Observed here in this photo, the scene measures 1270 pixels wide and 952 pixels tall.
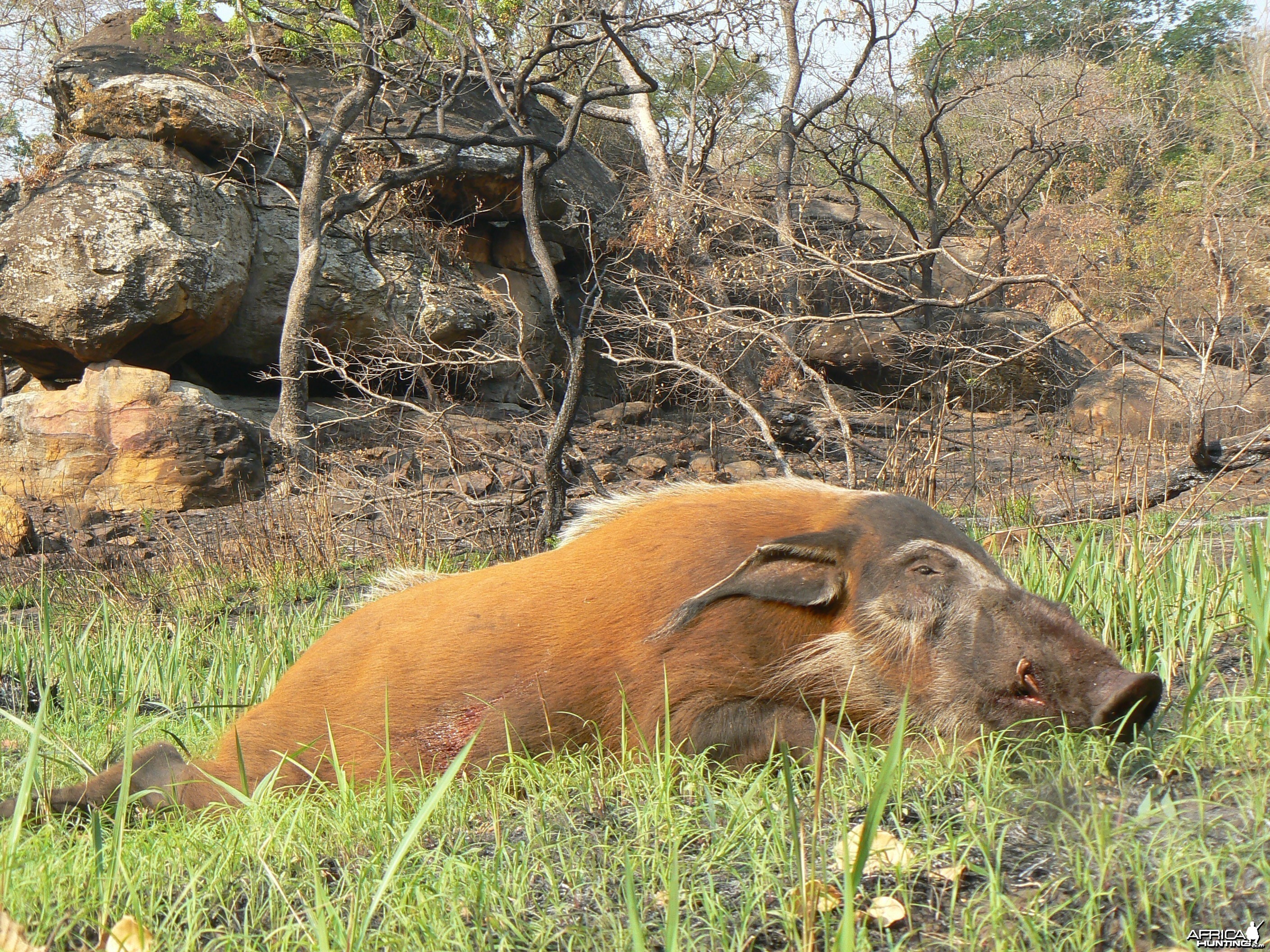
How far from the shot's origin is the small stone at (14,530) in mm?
9742

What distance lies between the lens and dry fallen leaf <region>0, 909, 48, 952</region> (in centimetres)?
162

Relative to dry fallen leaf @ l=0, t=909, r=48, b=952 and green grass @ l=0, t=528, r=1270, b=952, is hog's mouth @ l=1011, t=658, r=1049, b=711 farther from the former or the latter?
dry fallen leaf @ l=0, t=909, r=48, b=952

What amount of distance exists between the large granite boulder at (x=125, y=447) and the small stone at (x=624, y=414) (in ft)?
15.4

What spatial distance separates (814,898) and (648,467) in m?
10.9

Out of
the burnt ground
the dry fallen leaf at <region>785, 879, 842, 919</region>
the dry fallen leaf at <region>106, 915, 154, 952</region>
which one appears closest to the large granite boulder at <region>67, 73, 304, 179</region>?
the burnt ground

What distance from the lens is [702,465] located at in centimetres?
1260

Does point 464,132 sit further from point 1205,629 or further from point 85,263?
point 1205,629

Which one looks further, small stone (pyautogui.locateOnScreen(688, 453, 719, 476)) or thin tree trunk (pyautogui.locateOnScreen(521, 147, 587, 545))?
small stone (pyautogui.locateOnScreen(688, 453, 719, 476))

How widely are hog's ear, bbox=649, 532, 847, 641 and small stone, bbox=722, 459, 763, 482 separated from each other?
9.18 m

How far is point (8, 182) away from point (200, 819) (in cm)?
1364

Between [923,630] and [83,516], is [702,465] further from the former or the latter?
[923,630]

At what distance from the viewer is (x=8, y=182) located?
1327 centimetres

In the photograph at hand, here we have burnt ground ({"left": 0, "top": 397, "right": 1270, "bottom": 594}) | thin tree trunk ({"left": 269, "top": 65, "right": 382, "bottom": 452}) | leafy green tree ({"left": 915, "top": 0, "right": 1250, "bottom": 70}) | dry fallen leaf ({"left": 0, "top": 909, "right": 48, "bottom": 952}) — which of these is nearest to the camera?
dry fallen leaf ({"left": 0, "top": 909, "right": 48, "bottom": 952})

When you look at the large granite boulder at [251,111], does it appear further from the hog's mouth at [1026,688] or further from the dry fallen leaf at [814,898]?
the dry fallen leaf at [814,898]
